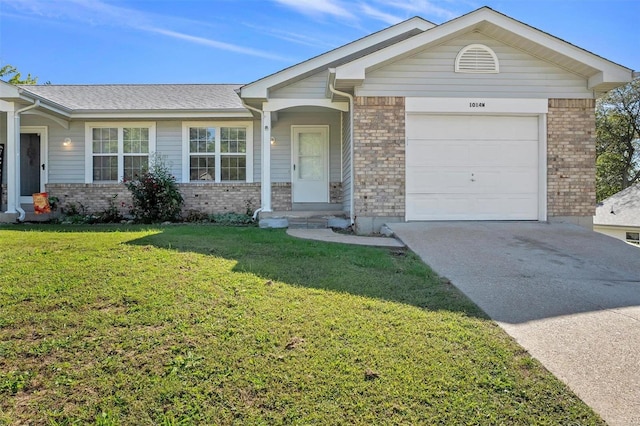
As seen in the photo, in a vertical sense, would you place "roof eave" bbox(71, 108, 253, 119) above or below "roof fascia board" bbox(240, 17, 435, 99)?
below

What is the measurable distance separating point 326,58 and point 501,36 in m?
3.95

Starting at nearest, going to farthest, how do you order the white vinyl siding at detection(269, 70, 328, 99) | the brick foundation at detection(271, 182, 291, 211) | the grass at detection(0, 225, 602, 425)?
the grass at detection(0, 225, 602, 425)
the white vinyl siding at detection(269, 70, 328, 99)
the brick foundation at detection(271, 182, 291, 211)

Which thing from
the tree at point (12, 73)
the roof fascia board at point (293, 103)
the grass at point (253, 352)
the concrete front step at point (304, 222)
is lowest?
the grass at point (253, 352)

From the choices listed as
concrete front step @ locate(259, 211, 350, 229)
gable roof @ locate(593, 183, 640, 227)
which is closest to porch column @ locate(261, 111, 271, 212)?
concrete front step @ locate(259, 211, 350, 229)

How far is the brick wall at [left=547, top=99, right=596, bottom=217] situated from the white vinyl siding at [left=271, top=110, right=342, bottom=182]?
5422 millimetres

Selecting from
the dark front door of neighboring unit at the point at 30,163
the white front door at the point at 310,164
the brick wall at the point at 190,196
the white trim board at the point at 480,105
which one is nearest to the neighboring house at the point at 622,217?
the white trim board at the point at 480,105

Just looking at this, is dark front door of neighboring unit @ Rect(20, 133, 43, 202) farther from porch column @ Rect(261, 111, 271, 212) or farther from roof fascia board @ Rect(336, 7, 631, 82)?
roof fascia board @ Rect(336, 7, 631, 82)

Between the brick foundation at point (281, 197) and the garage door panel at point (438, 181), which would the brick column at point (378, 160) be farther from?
the brick foundation at point (281, 197)

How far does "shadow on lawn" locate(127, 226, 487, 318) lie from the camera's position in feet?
12.6

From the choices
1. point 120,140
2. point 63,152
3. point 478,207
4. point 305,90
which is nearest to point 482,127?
point 478,207

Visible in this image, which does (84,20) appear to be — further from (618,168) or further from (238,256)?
(618,168)

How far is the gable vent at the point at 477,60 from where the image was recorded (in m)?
8.23

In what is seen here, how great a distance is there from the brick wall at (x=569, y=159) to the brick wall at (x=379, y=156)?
10.4 feet

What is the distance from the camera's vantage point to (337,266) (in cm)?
484
